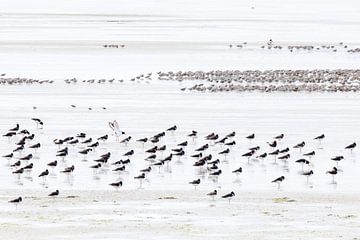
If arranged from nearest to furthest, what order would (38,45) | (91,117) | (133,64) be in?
1. (91,117)
2. (133,64)
3. (38,45)

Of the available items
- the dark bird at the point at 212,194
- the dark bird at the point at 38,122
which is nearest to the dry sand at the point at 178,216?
the dark bird at the point at 212,194

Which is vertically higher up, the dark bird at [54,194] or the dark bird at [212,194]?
the dark bird at [212,194]

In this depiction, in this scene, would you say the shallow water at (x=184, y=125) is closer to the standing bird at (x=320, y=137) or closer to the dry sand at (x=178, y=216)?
the standing bird at (x=320, y=137)

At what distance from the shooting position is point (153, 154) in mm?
Answer: 34562

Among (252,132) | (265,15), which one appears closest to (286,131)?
(252,132)

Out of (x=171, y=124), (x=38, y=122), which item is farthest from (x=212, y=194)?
(x=38, y=122)

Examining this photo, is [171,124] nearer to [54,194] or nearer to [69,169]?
[69,169]

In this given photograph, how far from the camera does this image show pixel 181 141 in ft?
127

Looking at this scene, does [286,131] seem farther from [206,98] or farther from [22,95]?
[22,95]

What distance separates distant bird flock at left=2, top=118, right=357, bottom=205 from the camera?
104 feet

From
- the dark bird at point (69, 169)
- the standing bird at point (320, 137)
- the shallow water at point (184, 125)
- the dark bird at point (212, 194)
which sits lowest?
the shallow water at point (184, 125)

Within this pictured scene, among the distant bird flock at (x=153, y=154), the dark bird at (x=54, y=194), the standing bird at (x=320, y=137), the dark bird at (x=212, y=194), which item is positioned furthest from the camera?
the standing bird at (x=320, y=137)

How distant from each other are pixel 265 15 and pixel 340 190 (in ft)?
322

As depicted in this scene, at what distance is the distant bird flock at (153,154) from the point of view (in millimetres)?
31750
